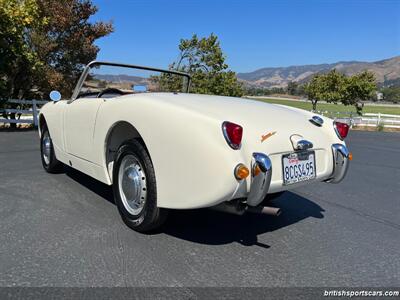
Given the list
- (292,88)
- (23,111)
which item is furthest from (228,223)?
(292,88)

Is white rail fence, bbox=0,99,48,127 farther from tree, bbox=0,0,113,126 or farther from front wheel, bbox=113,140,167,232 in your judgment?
front wheel, bbox=113,140,167,232

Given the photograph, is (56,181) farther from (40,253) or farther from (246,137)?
(246,137)

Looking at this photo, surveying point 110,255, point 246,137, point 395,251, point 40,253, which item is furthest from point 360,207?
point 40,253

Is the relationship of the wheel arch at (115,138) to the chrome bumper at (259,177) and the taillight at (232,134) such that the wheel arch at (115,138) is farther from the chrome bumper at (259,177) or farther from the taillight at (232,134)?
the chrome bumper at (259,177)

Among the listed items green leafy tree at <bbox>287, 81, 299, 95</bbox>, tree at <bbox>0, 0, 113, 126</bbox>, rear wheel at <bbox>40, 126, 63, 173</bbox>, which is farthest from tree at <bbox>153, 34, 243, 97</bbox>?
green leafy tree at <bbox>287, 81, 299, 95</bbox>

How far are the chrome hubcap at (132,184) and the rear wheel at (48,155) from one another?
81.3 inches

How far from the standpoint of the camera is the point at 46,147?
5090mm

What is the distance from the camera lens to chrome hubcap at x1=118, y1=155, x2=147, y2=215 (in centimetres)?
304

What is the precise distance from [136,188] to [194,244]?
0.67 metres

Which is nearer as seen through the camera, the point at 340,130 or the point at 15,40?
the point at 340,130

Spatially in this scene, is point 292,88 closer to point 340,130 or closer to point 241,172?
point 340,130

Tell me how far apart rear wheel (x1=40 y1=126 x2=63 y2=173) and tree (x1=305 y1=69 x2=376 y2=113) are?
26.0 metres

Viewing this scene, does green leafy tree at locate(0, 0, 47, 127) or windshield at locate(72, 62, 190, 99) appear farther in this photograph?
green leafy tree at locate(0, 0, 47, 127)

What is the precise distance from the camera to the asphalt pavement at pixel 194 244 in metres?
2.41
